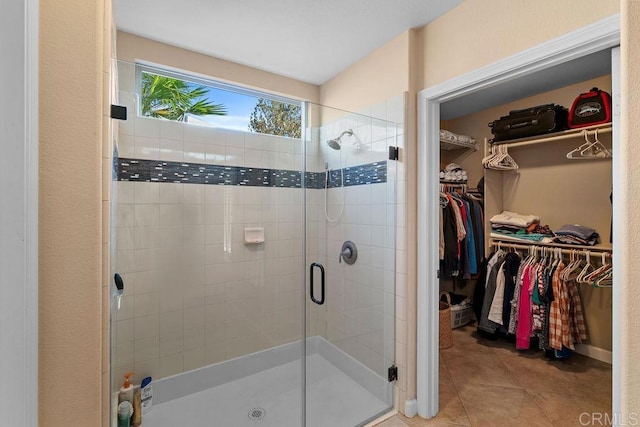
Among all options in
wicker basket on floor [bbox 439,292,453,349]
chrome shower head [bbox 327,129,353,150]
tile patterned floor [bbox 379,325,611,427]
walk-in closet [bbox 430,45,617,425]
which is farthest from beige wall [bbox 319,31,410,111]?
tile patterned floor [bbox 379,325,611,427]

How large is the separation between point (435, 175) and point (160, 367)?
2221 mm

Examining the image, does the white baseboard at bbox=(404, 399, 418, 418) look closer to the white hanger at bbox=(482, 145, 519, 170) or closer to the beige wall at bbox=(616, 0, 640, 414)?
the beige wall at bbox=(616, 0, 640, 414)

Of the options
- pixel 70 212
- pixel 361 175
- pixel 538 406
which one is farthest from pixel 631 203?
pixel 538 406

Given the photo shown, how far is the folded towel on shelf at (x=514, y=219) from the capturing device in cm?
293

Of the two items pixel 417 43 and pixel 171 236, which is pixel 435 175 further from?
pixel 171 236

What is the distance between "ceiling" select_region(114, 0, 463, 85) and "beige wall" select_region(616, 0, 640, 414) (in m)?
1.10

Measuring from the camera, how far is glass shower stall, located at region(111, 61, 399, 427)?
6.22 ft

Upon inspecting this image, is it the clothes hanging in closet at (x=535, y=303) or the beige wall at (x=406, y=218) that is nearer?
the beige wall at (x=406, y=218)

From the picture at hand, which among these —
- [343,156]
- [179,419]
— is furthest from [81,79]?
[179,419]

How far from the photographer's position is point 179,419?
6.07 feet

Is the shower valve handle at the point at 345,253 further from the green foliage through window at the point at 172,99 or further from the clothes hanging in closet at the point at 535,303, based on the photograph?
the clothes hanging in closet at the point at 535,303

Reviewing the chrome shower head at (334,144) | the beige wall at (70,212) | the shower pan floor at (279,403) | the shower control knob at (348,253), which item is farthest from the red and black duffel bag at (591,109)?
the beige wall at (70,212)

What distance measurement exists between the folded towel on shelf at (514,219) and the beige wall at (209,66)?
2.23 metres

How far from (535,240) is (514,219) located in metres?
0.30
